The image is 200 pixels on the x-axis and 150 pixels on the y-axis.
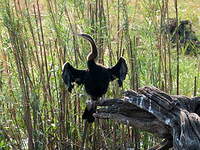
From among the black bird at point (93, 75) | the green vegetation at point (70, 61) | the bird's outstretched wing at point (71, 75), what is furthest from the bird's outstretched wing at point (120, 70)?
the green vegetation at point (70, 61)

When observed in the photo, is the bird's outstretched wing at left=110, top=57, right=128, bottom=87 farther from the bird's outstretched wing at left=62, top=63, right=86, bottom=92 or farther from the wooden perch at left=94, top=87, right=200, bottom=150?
the wooden perch at left=94, top=87, right=200, bottom=150

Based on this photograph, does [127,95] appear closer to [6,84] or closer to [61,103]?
[61,103]

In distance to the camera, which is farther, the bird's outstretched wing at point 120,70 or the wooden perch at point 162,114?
the bird's outstretched wing at point 120,70

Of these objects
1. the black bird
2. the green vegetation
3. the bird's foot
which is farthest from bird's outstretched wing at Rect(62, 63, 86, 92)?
the green vegetation

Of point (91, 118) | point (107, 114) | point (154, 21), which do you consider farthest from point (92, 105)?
point (154, 21)

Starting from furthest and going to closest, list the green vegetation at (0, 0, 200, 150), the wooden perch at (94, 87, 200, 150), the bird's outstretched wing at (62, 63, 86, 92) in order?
the green vegetation at (0, 0, 200, 150) < the bird's outstretched wing at (62, 63, 86, 92) < the wooden perch at (94, 87, 200, 150)

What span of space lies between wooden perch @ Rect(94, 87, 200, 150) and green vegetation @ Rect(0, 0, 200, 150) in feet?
2.52

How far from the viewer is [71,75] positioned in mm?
3605

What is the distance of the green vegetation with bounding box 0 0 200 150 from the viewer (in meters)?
3.95

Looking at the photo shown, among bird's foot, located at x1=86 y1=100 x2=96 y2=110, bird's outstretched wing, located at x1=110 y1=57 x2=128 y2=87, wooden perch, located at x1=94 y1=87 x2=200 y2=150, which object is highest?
bird's outstretched wing, located at x1=110 y1=57 x2=128 y2=87

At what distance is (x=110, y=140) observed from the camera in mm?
4152

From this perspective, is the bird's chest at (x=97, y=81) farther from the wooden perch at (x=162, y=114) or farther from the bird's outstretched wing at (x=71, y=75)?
the wooden perch at (x=162, y=114)

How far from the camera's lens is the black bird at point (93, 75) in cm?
361

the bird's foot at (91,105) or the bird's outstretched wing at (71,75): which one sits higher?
the bird's outstretched wing at (71,75)
